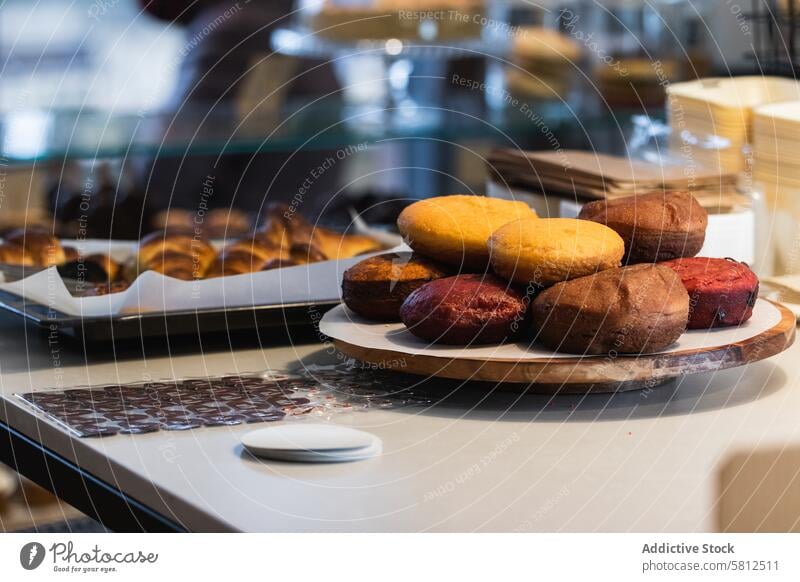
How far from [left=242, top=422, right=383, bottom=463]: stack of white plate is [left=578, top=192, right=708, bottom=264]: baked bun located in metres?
0.23

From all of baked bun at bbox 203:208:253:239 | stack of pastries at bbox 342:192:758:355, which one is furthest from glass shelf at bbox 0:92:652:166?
stack of pastries at bbox 342:192:758:355

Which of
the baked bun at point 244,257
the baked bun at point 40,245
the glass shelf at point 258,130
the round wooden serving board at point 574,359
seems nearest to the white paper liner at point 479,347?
the round wooden serving board at point 574,359

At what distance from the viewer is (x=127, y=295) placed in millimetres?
799

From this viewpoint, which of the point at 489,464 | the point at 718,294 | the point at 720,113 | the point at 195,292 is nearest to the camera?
the point at 489,464

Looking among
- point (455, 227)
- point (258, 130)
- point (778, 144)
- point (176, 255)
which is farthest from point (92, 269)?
point (258, 130)

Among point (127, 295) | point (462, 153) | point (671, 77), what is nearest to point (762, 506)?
point (127, 295)

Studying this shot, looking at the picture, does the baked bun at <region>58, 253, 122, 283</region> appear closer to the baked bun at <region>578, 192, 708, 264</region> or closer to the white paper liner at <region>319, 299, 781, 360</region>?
the white paper liner at <region>319, 299, 781, 360</region>

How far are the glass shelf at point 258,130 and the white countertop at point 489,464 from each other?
2.28 ft

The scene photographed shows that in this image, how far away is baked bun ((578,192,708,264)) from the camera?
719 mm

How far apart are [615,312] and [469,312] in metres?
0.08

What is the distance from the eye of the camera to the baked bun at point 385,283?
2.38 ft

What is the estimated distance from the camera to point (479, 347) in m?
0.67

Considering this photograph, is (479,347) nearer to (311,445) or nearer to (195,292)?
(311,445)
